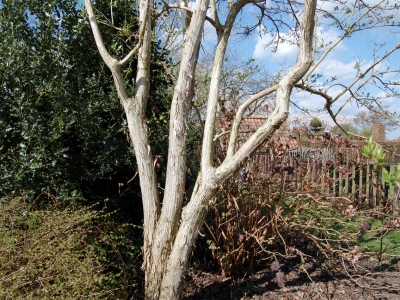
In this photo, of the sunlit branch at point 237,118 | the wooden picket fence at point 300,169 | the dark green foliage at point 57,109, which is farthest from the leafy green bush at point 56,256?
the wooden picket fence at point 300,169

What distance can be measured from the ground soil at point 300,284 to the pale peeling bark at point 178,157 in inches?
39.2

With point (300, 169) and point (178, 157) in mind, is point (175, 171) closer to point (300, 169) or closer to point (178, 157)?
point (178, 157)

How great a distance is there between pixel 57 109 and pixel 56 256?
158cm

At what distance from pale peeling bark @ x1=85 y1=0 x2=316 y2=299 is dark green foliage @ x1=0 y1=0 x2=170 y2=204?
0.57 meters

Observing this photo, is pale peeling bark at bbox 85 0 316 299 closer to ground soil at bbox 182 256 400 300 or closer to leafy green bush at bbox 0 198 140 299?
leafy green bush at bbox 0 198 140 299

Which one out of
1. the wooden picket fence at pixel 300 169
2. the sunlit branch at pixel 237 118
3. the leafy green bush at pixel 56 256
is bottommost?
the leafy green bush at pixel 56 256

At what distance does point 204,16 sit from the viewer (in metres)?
4.01

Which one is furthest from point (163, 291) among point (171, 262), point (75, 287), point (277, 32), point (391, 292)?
point (277, 32)

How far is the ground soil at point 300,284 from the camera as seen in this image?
14.9 ft

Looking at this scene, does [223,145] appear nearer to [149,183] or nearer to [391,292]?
[149,183]

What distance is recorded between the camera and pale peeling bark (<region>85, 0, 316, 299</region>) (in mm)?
3734

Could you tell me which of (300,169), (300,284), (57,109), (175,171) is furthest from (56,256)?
(300,169)

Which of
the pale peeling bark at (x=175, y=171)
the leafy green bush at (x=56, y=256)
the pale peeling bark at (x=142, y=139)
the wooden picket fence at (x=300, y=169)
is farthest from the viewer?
the wooden picket fence at (x=300, y=169)

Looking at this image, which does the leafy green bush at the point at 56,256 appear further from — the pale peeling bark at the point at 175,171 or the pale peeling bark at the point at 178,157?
the pale peeling bark at the point at 178,157
